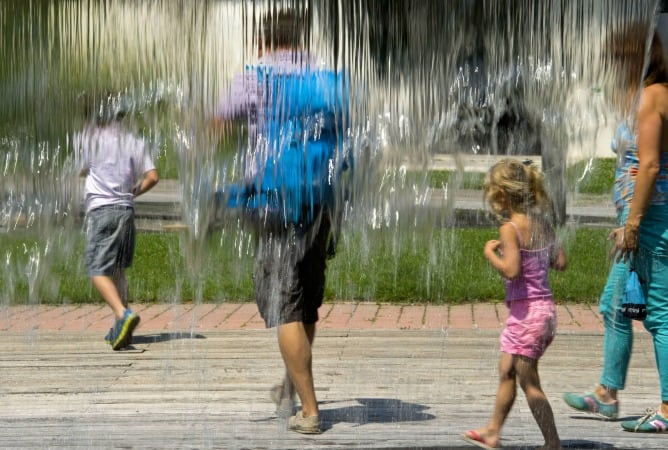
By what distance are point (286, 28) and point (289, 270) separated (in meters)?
0.99

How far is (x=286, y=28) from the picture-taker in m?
4.63

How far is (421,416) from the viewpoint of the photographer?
5.56 m

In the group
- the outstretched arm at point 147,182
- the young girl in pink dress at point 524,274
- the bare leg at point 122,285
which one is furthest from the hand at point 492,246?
the bare leg at point 122,285

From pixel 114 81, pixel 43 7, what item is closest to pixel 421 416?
pixel 114 81

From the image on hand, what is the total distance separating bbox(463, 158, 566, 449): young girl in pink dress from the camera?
15.3 feet

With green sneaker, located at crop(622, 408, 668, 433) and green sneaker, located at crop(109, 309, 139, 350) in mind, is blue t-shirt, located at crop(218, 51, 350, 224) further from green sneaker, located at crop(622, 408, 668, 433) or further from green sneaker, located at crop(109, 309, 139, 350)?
green sneaker, located at crop(109, 309, 139, 350)

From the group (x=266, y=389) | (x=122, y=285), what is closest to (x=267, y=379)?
(x=266, y=389)

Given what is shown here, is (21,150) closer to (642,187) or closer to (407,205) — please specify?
(407,205)

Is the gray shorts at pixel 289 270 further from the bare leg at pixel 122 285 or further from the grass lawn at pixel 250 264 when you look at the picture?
the bare leg at pixel 122 285

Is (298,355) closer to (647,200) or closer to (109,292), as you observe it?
(647,200)

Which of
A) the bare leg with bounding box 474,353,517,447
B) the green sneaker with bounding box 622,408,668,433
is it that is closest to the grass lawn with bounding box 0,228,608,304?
the bare leg with bounding box 474,353,517,447

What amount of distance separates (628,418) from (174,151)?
2360 millimetres

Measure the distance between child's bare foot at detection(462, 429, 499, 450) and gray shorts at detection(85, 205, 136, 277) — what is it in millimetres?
1900

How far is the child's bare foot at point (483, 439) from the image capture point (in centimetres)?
477
